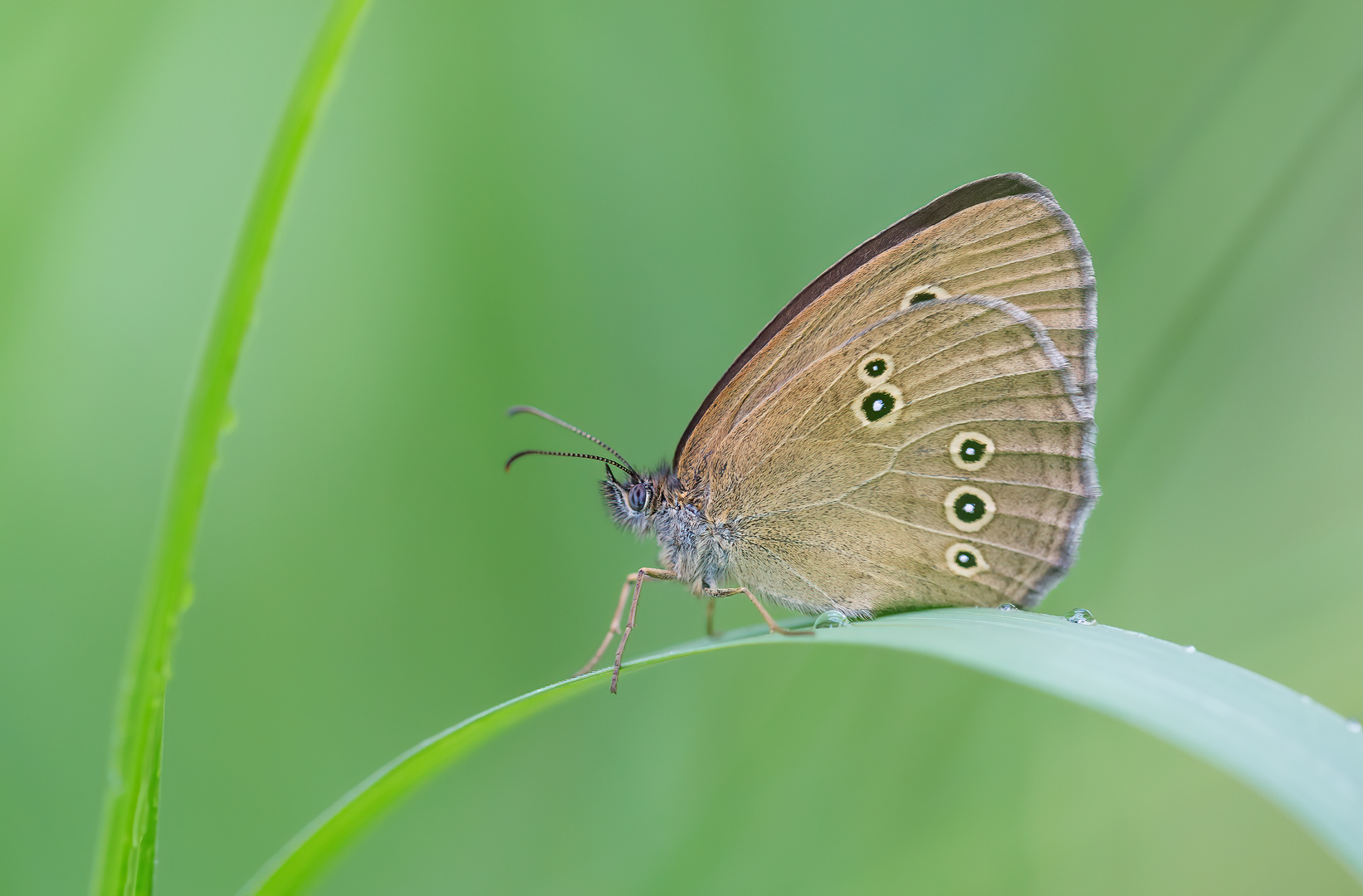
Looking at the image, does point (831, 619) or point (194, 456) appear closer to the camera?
point (194, 456)

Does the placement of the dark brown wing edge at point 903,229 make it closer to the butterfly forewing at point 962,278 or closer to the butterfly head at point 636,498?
the butterfly forewing at point 962,278

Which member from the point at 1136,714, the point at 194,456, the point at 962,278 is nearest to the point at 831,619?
the point at 962,278

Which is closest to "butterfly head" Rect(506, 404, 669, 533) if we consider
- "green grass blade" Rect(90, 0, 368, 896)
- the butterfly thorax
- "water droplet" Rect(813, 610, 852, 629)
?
the butterfly thorax

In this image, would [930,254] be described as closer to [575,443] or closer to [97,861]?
[575,443]

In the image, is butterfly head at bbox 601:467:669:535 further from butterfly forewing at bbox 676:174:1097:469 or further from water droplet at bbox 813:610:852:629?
water droplet at bbox 813:610:852:629

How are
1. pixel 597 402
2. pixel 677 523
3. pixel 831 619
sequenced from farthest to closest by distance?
pixel 597 402 → pixel 677 523 → pixel 831 619

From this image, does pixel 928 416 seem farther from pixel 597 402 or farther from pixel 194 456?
pixel 194 456

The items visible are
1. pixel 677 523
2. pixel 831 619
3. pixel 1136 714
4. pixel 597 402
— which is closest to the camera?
pixel 1136 714
